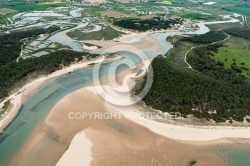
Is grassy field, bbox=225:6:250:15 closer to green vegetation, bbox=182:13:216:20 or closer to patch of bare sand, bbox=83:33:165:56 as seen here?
green vegetation, bbox=182:13:216:20

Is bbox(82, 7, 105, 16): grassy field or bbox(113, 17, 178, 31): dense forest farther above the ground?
bbox(113, 17, 178, 31): dense forest

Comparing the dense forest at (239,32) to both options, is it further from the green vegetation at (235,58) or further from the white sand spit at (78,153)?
the white sand spit at (78,153)

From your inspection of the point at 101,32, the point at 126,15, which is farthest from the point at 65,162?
the point at 126,15

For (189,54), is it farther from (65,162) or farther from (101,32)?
(65,162)

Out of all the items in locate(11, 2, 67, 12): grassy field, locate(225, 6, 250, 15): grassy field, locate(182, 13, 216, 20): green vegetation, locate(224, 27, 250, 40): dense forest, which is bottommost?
locate(225, 6, 250, 15): grassy field

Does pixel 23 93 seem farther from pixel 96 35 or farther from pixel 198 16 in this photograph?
pixel 198 16

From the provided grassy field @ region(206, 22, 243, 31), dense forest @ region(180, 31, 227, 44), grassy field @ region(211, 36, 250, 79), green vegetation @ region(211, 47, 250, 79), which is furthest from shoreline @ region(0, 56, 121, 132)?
grassy field @ region(206, 22, 243, 31)
